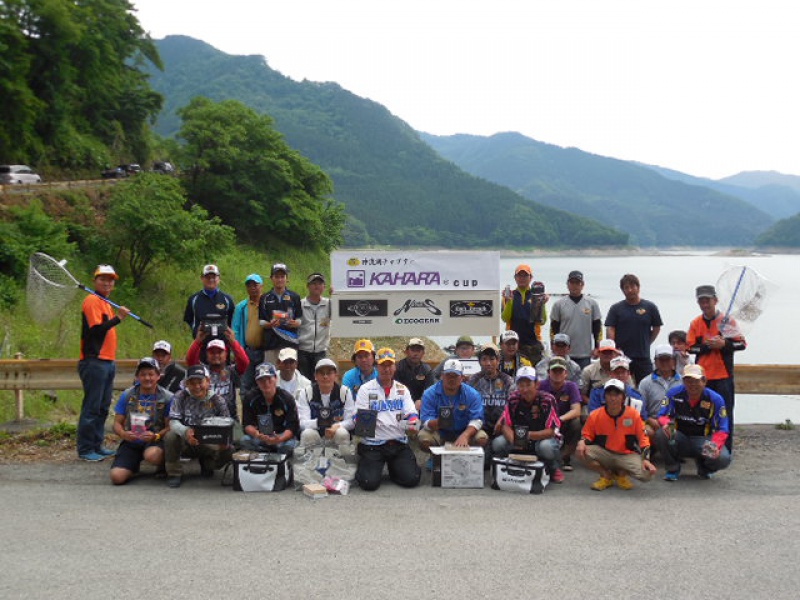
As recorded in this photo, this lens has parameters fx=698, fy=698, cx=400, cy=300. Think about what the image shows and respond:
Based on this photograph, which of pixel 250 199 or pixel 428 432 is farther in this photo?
pixel 250 199

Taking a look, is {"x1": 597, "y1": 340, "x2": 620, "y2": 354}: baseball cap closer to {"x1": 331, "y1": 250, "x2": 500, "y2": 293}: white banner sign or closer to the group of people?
the group of people

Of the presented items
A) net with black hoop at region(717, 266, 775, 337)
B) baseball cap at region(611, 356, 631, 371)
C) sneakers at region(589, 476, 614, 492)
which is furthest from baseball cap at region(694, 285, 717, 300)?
sneakers at region(589, 476, 614, 492)

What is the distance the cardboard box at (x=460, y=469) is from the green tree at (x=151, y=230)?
17589 mm

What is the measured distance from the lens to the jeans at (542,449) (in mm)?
7207

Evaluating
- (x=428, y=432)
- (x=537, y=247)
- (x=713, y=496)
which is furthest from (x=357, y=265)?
(x=537, y=247)

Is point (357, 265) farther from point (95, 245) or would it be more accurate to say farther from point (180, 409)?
point (95, 245)

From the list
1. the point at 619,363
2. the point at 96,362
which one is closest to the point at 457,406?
the point at 619,363

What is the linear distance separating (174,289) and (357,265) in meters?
16.2

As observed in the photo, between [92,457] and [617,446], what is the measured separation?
5.76 metres

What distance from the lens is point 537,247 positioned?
6078 inches

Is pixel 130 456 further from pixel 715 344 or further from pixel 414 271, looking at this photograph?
pixel 715 344

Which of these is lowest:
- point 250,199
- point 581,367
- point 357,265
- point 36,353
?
point 36,353

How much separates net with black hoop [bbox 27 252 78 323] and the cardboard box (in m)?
5.31

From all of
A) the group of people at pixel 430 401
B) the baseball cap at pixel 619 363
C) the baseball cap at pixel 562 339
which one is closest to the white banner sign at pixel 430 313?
the group of people at pixel 430 401
